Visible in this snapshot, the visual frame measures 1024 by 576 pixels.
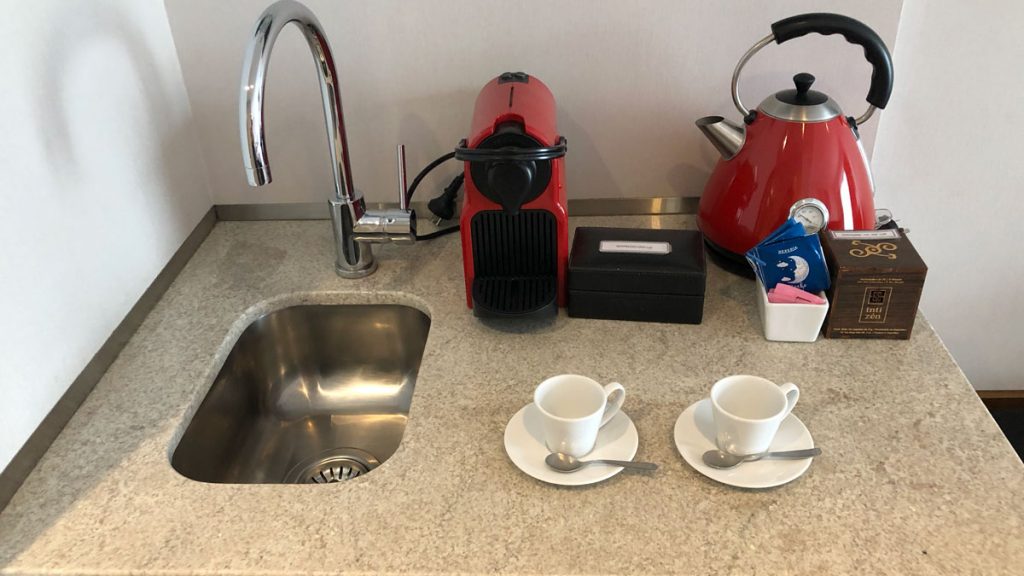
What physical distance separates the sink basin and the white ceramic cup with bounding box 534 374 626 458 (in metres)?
0.34

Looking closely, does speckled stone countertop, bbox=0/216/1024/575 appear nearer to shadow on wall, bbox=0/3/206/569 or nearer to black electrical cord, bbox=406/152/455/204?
shadow on wall, bbox=0/3/206/569

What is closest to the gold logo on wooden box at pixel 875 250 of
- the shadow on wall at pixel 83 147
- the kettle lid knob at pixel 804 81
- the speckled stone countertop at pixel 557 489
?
the speckled stone countertop at pixel 557 489

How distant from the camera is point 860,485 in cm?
77

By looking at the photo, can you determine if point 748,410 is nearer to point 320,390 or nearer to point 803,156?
point 803,156

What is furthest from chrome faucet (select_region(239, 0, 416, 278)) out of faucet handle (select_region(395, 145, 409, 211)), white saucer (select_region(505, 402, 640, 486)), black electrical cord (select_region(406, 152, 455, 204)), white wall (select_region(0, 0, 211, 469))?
white saucer (select_region(505, 402, 640, 486))

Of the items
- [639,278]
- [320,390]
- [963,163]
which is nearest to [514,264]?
[639,278]

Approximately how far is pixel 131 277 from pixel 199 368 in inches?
7.5

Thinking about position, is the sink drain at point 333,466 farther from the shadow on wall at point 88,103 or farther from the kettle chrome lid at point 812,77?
the kettle chrome lid at point 812,77

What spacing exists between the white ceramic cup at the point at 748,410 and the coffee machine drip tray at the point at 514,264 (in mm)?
271

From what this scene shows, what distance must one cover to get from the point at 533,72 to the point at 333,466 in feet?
2.22

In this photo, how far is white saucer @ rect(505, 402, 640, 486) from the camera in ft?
2.56

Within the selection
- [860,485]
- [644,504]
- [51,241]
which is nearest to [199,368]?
[51,241]

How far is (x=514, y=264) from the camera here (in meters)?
1.03

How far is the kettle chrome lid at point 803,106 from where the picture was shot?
39.3 inches
